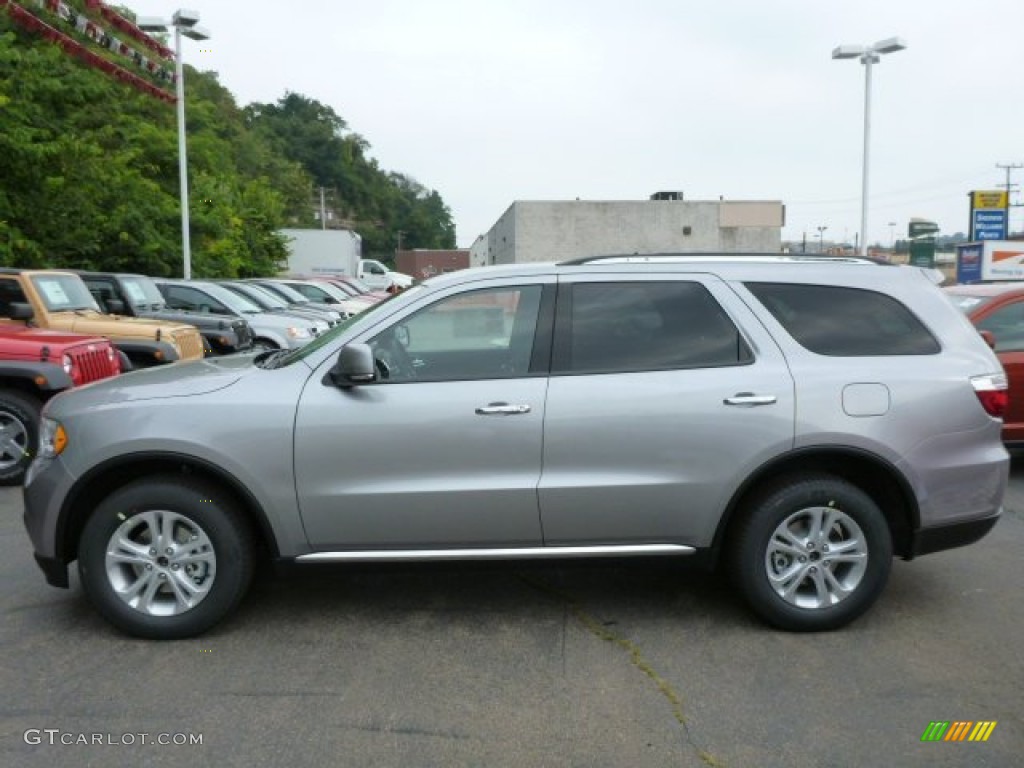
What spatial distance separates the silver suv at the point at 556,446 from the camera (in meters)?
4.29

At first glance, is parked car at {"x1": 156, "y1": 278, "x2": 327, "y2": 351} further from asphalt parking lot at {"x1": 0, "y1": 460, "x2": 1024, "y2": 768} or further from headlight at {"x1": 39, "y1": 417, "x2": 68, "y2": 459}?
headlight at {"x1": 39, "y1": 417, "x2": 68, "y2": 459}

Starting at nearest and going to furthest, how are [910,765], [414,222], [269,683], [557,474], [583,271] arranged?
[910,765] < [269,683] < [557,474] < [583,271] < [414,222]

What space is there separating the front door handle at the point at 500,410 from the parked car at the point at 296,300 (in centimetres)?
1460

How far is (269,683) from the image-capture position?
397cm

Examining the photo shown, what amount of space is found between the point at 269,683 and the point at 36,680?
3.25ft

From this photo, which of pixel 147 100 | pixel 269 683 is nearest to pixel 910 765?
pixel 269 683

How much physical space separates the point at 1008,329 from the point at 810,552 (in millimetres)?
4715

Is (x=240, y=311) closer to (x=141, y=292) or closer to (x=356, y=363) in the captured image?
(x=141, y=292)

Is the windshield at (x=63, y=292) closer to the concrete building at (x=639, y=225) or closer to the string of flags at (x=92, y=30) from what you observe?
the string of flags at (x=92, y=30)

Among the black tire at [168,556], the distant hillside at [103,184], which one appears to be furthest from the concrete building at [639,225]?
the black tire at [168,556]

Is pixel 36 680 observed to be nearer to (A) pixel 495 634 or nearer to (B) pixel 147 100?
(A) pixel 495 634

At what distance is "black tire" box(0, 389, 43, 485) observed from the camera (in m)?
7.60

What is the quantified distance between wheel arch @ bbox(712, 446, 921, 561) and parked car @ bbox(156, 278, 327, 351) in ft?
38.2

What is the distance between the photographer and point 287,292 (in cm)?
2208
